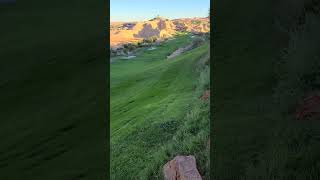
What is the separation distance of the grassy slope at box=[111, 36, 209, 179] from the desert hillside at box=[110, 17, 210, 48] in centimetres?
27

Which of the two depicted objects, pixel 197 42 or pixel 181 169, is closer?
pixel 181 169

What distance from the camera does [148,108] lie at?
5.78 m

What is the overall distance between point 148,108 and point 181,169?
0.93 m
